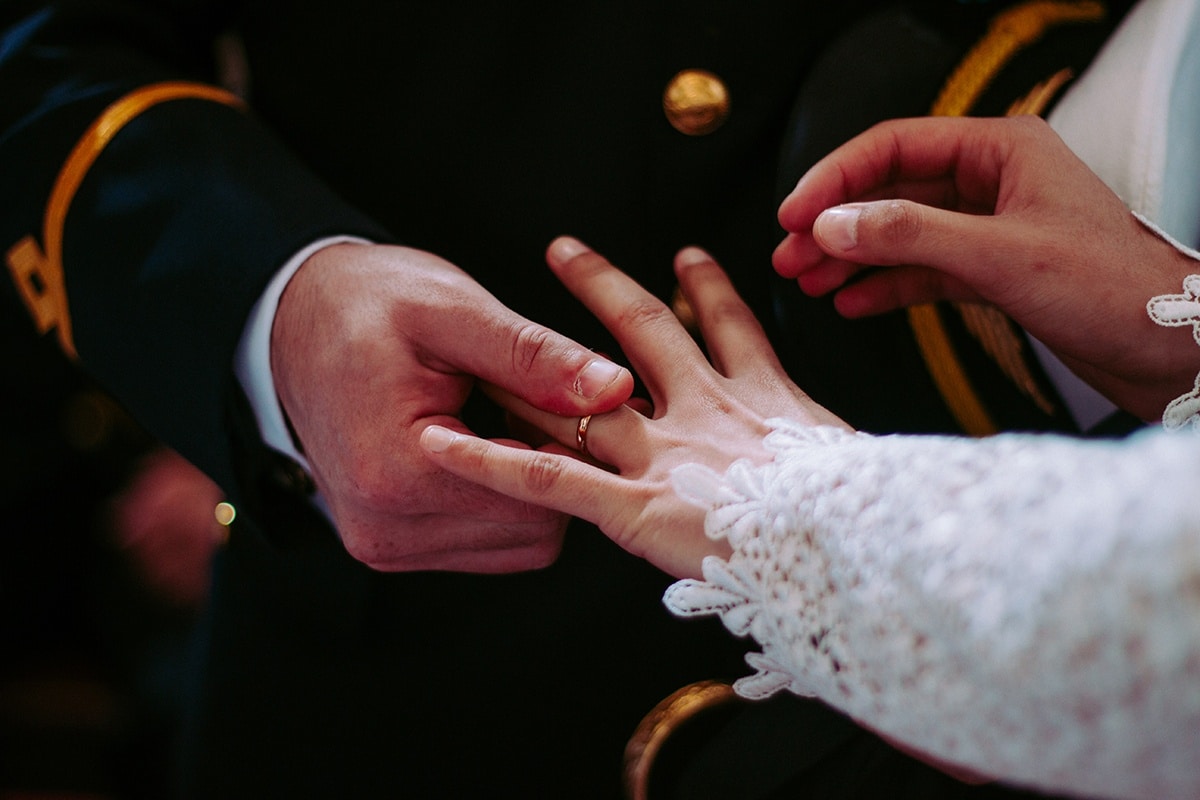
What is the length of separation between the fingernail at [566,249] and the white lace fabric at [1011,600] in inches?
11.5

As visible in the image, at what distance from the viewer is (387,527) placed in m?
0.61

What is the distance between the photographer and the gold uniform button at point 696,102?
650 mm

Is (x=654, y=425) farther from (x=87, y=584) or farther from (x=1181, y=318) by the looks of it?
(x=87, y=584)

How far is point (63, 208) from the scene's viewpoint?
69 cm

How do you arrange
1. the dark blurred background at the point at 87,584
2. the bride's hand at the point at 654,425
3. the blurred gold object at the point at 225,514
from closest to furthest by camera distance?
the bride's hand at the point at 654,425
the blurred gold object at the point at 225,514
the dark blurred background at the point at 87,584

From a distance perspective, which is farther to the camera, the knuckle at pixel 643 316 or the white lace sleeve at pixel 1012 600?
the knuckle at pixel 643 316

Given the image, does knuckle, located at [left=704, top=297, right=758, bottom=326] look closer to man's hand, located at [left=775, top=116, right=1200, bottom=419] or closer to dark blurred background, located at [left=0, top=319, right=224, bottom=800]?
man's hand, located at [left=775, top=116, right=1200, bottom=419]

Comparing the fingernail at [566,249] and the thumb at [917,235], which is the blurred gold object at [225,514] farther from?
the thumb at [917,235]

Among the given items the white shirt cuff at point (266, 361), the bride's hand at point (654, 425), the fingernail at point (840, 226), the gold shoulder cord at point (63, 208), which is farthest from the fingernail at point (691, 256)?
the gold shoulder cord at point (63, 208)

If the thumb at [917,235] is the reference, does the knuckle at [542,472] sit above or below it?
below

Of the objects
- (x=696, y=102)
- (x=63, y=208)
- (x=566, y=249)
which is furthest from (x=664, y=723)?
(x=63, y=208)

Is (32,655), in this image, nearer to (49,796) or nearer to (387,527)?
(49,796)

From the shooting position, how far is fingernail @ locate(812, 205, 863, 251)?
52 centimetres

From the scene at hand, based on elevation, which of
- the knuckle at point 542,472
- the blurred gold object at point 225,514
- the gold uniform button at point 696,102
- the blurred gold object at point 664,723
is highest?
the gold uniform button at point 696,102
